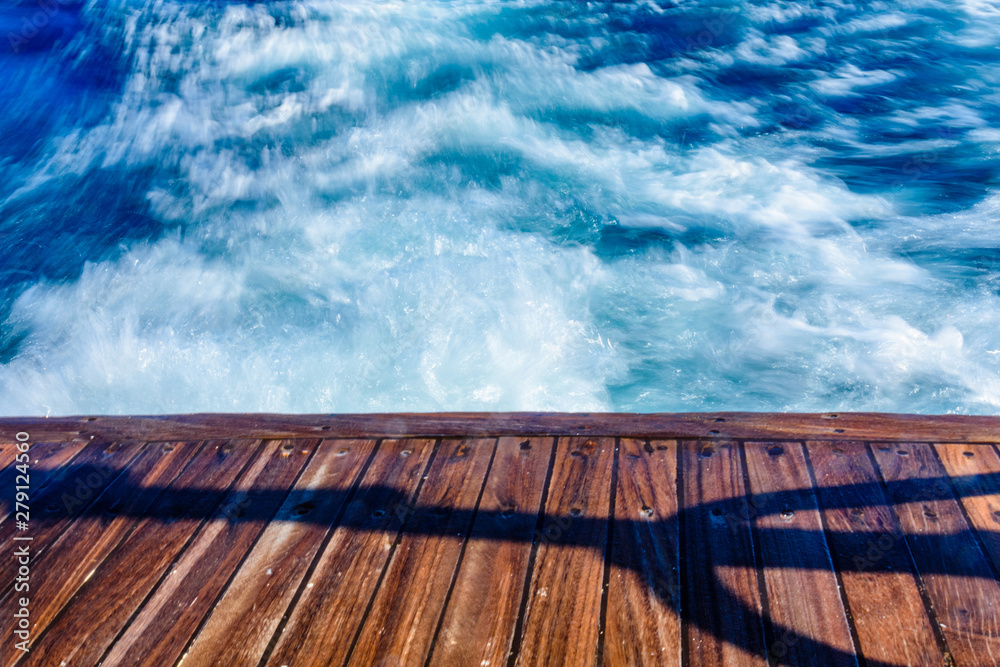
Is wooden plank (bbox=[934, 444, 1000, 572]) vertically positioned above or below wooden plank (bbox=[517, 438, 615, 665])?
below

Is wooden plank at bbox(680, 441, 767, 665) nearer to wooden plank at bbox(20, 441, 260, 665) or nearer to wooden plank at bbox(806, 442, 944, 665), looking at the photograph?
wooden plank at bbox(806, 442, 944, 665)

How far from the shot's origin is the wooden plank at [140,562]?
63.7 inches

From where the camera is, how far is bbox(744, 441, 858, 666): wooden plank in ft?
4.69

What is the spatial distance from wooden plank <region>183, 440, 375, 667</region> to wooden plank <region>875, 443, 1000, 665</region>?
5.05ft

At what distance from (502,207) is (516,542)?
3.76m

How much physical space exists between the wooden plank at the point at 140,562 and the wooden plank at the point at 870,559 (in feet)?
5.77

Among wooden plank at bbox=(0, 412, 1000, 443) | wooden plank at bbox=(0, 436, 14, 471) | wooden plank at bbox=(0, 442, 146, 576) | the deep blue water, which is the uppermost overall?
wooden plank at bbox=(0, 442, 146, 576)

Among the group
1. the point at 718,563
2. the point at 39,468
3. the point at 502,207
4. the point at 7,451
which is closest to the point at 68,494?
the point at 39,468

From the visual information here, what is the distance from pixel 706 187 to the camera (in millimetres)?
5312

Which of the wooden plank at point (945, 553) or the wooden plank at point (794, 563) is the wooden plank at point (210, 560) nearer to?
the wooden plank at point (794, 563)

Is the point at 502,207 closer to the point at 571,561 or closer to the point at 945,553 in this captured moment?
the point at 571,561

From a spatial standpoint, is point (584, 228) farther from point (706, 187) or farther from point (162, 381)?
point (162, 381)

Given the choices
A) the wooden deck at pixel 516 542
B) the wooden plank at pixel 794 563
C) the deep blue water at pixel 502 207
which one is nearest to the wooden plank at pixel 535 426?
the wooden deck at pixel 516 542

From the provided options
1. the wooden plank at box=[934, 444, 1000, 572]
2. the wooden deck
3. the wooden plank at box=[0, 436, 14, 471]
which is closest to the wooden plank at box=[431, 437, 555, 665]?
the wooden deck
